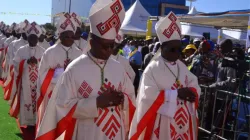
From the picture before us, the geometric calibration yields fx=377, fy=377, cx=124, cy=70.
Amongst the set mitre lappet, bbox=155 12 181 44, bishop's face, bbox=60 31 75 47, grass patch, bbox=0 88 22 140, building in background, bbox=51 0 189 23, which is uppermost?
building in background, bbox=51 0 189 23

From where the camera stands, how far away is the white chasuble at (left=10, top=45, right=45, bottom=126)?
26.9ft

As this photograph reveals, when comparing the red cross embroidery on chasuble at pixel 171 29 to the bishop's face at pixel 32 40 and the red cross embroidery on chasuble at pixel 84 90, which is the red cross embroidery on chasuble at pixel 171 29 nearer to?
the red cross embroidery on chasuble at pixel 84 90

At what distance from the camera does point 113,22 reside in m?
3.62

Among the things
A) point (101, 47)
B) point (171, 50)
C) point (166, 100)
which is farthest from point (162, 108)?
point (101, 47)

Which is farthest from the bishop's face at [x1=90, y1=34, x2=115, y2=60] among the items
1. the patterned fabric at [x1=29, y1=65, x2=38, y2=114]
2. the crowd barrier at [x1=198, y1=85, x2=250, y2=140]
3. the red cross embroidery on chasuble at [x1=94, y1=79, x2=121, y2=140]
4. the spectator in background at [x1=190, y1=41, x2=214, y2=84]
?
the patterned fabric at [x1=29, y1=65, x2=38, y2=114]

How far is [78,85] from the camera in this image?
3564mm

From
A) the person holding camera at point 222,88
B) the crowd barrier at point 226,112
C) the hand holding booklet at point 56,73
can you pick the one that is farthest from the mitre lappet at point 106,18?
the hand holding booklet at point 56,73

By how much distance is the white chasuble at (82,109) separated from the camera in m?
3.52

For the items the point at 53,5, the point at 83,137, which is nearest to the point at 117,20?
the point at 83,137

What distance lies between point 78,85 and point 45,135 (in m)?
0.59

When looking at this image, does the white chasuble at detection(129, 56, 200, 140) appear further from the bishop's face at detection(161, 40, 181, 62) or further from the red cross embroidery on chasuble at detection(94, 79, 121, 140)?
the red cross embroidery on chasuble at detection(94, 79, 121, 140)

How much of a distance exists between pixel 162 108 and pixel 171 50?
0.72 m

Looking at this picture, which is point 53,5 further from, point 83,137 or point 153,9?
point 83,137

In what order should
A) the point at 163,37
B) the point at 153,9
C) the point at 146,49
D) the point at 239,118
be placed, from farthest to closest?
the point at 153,9, the point at 146,49, the point at 239,118, the point at 163,37
